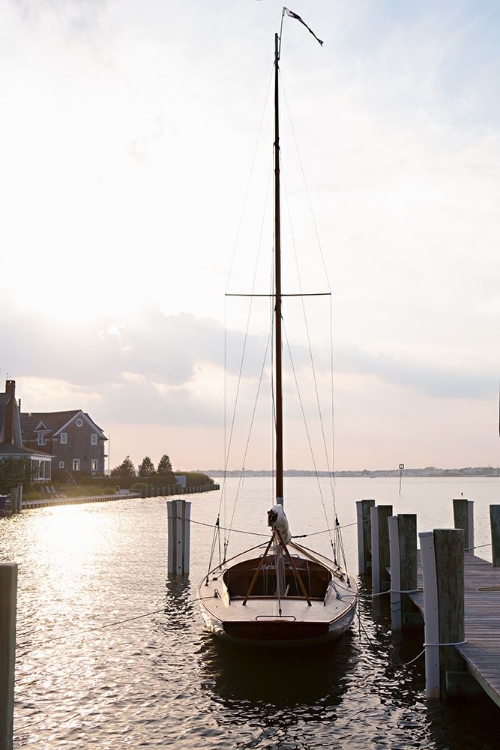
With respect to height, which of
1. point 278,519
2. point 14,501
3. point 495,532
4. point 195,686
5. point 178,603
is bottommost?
point 178,603

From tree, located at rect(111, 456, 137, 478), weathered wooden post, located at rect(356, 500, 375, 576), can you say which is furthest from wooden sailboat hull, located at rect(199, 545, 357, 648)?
tree, located at rect(111, 456, 137, 478)

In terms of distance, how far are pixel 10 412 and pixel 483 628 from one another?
236ft

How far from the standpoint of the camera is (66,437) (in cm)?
8781

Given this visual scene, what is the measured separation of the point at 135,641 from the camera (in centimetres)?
1538

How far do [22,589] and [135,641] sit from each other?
8.20 metres

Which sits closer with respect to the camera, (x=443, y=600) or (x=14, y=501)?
(x=443, y=600)

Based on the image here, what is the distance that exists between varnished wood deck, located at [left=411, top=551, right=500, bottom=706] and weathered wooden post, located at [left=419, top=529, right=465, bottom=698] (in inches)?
9.0

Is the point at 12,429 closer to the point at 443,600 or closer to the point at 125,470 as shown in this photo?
the point at 125,470

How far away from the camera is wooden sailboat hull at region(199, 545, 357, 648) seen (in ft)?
39.8

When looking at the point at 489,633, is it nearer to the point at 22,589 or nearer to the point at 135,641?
the point at 135,641

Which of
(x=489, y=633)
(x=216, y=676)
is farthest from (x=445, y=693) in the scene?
(x=216, y=676)

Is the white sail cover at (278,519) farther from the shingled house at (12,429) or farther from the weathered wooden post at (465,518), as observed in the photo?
the shingled house at (12,429)

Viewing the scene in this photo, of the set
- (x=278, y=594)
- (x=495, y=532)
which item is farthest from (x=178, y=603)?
(x=495, y=532)

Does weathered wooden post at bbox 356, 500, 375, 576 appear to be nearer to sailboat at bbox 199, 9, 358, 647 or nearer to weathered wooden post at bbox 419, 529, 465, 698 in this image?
sailboat at bbox 199, 9, 358, 647
